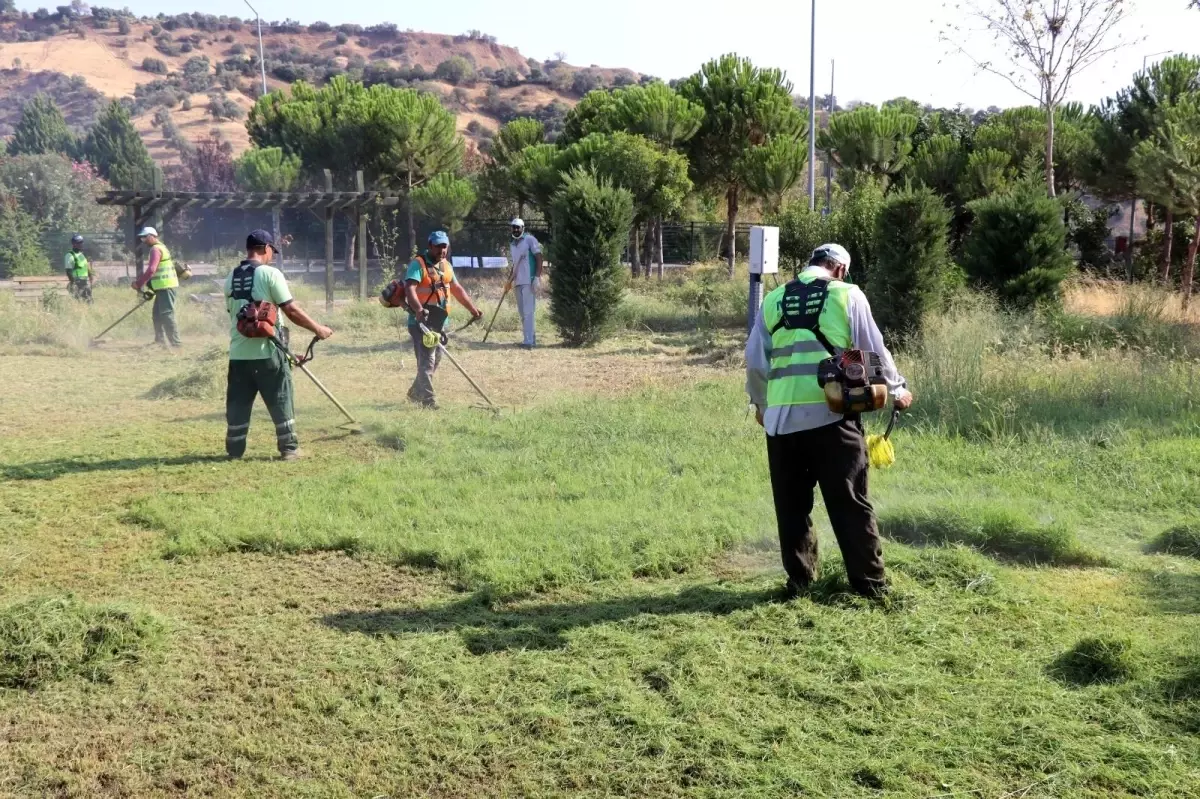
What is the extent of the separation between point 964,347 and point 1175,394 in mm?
1854

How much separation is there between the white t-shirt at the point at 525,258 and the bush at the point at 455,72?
70780 millimetres

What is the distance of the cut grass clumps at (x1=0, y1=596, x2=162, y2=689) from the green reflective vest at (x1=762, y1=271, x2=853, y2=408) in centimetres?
310

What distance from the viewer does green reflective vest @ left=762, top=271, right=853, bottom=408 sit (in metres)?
5.18

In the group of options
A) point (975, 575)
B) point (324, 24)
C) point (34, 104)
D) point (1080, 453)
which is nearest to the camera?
point (975, 575)

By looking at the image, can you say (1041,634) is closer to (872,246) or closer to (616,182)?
(872,246)

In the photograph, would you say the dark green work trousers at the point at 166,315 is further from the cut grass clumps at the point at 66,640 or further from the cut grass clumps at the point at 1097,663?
the cut grass clumps at the point at 1097,663

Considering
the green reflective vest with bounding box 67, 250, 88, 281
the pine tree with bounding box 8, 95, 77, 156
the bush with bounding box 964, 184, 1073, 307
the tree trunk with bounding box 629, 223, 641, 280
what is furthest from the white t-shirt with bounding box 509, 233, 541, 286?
the pine tree with bounding box 8, 95, 77, 156

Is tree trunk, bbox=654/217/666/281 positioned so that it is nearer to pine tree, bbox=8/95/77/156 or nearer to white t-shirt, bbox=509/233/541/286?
white t-shirt, bbox=509/233/541/286

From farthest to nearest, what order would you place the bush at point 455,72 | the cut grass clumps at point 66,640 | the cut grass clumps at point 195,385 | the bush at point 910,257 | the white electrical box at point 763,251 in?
1. the bush at point 455,72
2. the bush at point 910,257
3. the cut grass clumps at point 195,385
4. the white electrical box at point 763,251
5. the cut grass clumps at point 66,640

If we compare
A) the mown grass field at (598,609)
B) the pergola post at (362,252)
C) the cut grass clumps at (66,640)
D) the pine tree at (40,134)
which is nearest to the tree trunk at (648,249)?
the pergola post at (362,252)

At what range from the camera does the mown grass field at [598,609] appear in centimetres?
391

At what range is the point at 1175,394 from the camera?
9.82 m

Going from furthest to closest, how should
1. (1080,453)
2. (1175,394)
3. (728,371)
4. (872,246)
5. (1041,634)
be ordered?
(872,246), (728,371), (1175,394), (1080,453), (1041,634)

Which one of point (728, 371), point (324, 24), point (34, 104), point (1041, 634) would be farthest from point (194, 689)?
point (324, 24)
